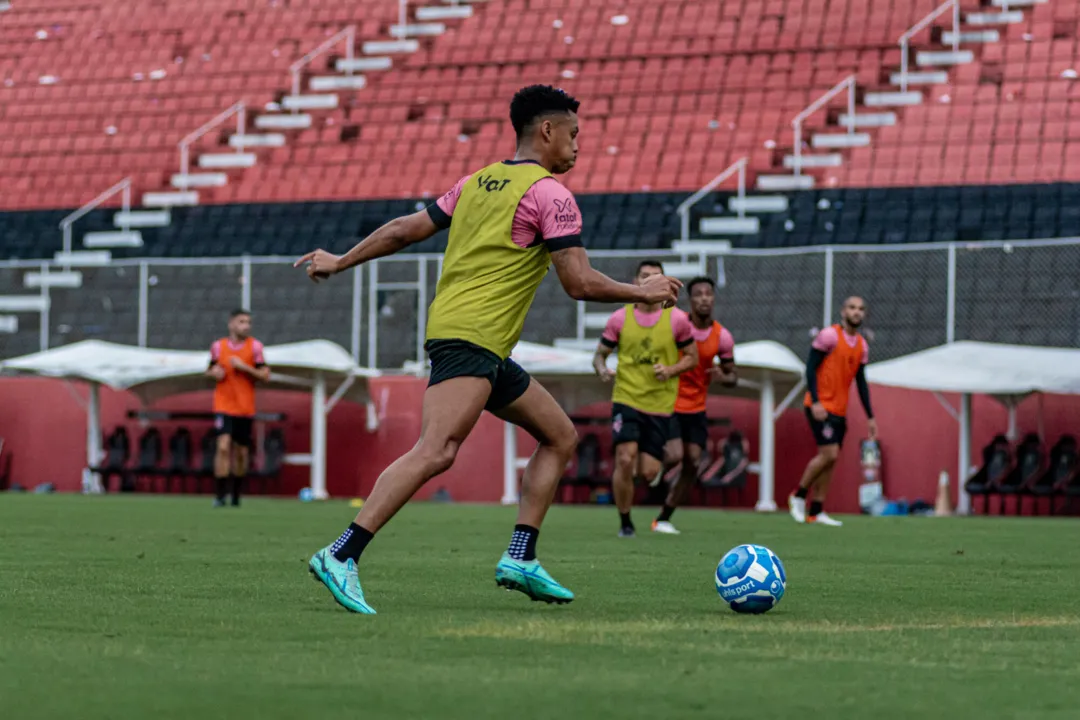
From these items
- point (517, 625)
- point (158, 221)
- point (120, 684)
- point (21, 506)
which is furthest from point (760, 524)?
point (158, 221)

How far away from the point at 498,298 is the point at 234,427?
1379 cm

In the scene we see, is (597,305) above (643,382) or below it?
above

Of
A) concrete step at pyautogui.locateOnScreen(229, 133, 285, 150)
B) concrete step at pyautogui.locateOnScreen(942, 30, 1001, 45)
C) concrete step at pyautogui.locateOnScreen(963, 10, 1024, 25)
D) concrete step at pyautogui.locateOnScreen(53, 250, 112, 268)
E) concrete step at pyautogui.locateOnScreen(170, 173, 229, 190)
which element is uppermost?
concrete step at pyautogui.locateOnScreen(963, 10, 1024, 25)

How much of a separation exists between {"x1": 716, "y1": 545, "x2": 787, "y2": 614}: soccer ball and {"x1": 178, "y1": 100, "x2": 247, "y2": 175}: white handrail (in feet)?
Answer: 83.7

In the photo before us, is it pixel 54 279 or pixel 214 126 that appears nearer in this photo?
pixel 54 279

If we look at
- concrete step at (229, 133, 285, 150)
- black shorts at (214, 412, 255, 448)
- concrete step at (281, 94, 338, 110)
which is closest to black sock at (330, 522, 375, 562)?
black shorts at (214, 412, 255, 448)

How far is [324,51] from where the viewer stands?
34625 millimetres

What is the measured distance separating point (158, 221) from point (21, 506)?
38.4 ft

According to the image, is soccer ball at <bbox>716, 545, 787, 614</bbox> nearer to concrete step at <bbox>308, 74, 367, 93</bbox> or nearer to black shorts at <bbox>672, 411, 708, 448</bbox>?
black shorts at <bbox>672, 411, 708, 448</bbox>

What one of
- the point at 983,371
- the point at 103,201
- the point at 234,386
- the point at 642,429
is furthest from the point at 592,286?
the point at 103,201

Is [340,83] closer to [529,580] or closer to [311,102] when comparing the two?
[311,102]

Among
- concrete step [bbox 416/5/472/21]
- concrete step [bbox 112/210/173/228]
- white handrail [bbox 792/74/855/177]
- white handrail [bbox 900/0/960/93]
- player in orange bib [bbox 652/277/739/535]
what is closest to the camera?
player in orange bib [bbox 652/277/739/535]

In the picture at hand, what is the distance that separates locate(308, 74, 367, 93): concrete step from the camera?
33.6 meters

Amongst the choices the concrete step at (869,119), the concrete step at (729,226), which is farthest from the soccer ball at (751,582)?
the concrete step at (869,119)
